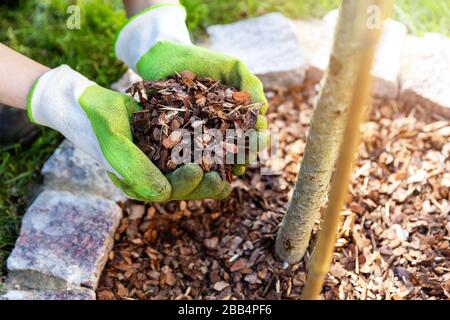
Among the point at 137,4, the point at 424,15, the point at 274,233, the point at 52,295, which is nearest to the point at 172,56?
the point at 137,4

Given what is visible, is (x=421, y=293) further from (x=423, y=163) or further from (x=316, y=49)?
(x=316, y=49)

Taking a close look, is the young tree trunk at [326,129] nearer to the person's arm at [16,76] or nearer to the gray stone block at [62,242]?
the gray stone block at [62,242]

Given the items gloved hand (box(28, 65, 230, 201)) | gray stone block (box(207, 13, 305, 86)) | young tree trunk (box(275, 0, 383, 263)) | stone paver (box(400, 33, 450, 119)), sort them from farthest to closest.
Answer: gray stone block (box(207, 13, 305, 86)) → stone paver (box(400, 33, 450, 119)) → gloved hand (box(28, 65, 230, 201)) → young tree trunk (box(275, 0, 383, 263))

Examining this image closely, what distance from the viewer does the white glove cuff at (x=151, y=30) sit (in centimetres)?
190

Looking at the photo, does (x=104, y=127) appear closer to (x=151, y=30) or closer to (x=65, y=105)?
(x=65, y=105)

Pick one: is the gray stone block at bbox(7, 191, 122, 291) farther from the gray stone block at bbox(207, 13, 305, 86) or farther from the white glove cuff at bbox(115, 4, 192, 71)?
the gray stone block at bbox(207, 13, 305, 86)

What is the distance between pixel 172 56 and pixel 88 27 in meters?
0.83

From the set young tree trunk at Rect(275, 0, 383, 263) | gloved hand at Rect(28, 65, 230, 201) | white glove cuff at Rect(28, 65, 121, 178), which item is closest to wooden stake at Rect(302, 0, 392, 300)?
young tree trunk at Rect(275, 0, 383, 263)

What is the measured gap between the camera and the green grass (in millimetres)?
2160

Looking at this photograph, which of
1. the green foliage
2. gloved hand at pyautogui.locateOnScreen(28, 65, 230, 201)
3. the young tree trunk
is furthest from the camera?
the green foliage

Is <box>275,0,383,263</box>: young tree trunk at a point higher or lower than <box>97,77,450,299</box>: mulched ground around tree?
higher

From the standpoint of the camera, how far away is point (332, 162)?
1498 mm

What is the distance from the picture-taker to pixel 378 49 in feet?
7.52
